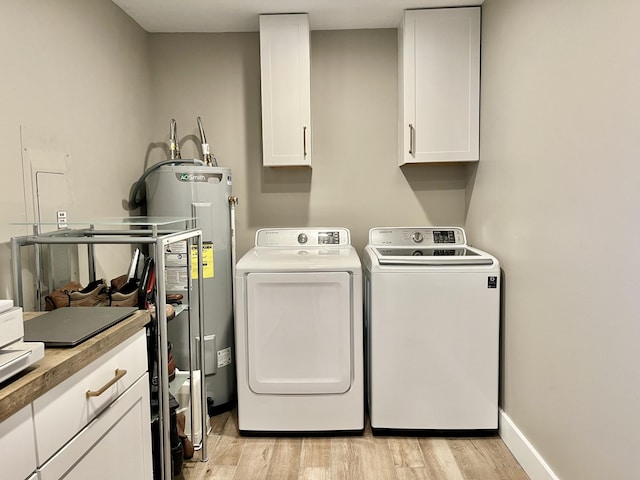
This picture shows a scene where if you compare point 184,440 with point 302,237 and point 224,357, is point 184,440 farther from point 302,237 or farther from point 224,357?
point 302,237

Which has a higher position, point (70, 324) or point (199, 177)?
point (199, 177)

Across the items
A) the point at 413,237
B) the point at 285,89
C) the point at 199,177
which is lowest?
the point at 413,237

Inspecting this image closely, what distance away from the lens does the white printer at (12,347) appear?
3.01 ft

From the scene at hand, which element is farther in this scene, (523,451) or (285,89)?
(285,89)

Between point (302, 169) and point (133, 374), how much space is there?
1.89 meters

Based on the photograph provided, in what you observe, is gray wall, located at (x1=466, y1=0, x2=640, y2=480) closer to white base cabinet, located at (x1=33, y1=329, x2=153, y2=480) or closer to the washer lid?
the washer lid

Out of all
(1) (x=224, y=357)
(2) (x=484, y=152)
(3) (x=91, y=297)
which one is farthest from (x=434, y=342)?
(3) (x=91, y=297)

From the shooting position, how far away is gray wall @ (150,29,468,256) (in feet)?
9.85

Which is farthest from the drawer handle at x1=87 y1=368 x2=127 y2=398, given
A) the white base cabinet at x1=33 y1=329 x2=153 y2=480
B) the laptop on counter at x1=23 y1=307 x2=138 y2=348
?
the laptop on counter at x1=23 y1=307 x2=138 y2=348

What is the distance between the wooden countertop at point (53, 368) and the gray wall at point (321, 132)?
5.95 ft

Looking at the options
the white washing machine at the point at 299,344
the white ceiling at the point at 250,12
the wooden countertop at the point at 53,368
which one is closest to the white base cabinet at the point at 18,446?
the wooden countertop at the point at 53,368

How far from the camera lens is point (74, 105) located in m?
2.11

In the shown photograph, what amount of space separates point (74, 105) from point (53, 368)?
1494 mm

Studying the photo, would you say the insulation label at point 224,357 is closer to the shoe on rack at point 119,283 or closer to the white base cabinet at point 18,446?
the shoe on rack at point 119,283
